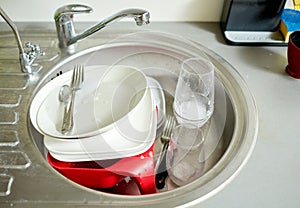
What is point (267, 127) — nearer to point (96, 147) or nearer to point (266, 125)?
point (266, 125)

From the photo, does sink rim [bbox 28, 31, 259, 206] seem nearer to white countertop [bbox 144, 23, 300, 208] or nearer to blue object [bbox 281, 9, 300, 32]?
white countertop [bbox 144, 23, 300, 208]

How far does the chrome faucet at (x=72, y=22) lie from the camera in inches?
29.0

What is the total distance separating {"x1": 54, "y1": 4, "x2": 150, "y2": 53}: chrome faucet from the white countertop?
23cm

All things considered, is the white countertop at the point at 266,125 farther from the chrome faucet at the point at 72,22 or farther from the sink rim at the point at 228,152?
the chrome faucet at the point at 72,22

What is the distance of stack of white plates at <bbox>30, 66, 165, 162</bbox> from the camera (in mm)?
708

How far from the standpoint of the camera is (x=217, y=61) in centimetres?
87

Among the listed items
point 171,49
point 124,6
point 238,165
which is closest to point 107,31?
point 124,6

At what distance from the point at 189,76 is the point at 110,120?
232 millimetres

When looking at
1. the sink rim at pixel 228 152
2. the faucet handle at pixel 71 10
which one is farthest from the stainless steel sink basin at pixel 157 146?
the faucet handle at pixel 71 10

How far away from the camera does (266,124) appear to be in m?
0.73

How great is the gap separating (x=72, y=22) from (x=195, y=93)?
0.37 meters

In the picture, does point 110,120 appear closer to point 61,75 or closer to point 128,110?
point 128,110

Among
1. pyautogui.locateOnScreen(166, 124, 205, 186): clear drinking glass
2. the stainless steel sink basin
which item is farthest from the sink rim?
pyautogui.locateOnScreen(166, 124, 205, 186): clear drinking glass

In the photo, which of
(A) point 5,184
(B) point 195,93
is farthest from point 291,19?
(A) point 5,184
